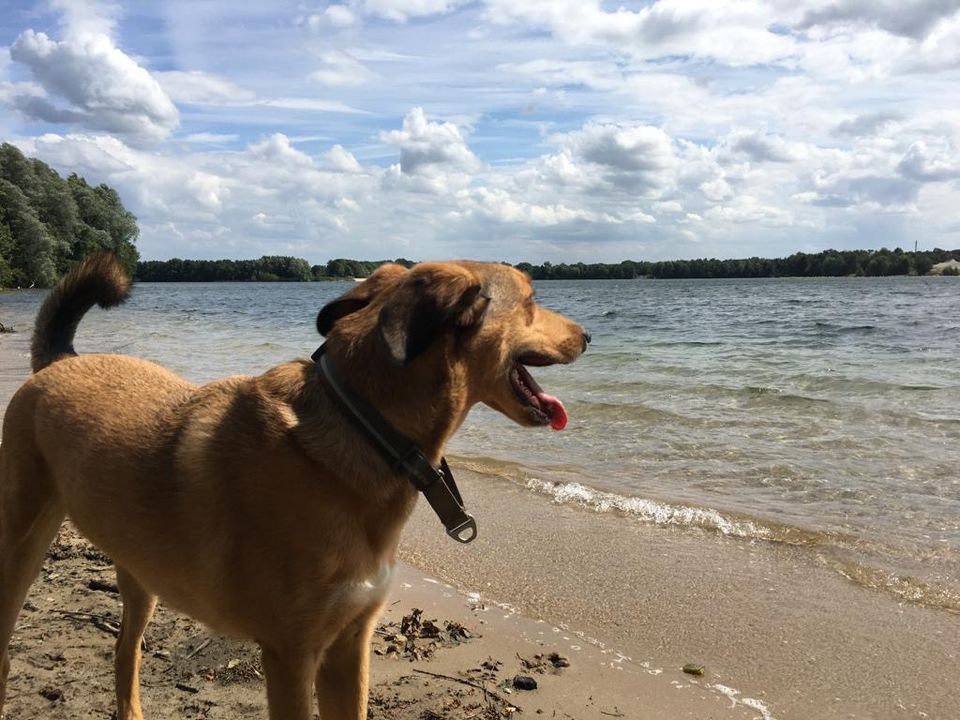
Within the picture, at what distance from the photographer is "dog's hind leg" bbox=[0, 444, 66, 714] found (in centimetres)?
374

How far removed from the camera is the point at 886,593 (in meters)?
5.34

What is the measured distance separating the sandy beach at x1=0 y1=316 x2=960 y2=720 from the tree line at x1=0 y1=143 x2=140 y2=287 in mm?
56239

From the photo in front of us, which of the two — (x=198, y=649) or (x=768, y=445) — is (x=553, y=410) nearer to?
(x=198, y=649)

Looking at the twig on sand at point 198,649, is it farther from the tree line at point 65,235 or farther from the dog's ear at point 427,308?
the tree line at point 65,235

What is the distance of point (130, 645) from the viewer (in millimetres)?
3852

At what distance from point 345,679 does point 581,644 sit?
181 cm

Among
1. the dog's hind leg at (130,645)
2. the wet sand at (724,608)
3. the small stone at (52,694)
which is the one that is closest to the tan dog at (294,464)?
the small stone at (52,694)

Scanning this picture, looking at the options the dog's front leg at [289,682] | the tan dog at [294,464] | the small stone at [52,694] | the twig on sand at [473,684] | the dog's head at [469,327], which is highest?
the dog's head at [469,327]

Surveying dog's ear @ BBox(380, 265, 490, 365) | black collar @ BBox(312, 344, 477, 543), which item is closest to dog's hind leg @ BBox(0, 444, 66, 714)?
black collar @ BBox(312, 344, 477, 543)

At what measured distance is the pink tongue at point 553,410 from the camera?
338 cm

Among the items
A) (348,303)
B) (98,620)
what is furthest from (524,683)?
(98,620)

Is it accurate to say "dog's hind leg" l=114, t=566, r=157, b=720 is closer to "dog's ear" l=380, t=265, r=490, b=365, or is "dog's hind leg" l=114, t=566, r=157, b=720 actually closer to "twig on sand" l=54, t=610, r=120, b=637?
"twig on sand" l=54, t=610, r=120, b=637

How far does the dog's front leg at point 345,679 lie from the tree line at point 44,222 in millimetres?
58079

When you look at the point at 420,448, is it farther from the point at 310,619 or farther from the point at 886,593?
the point at 886,593
